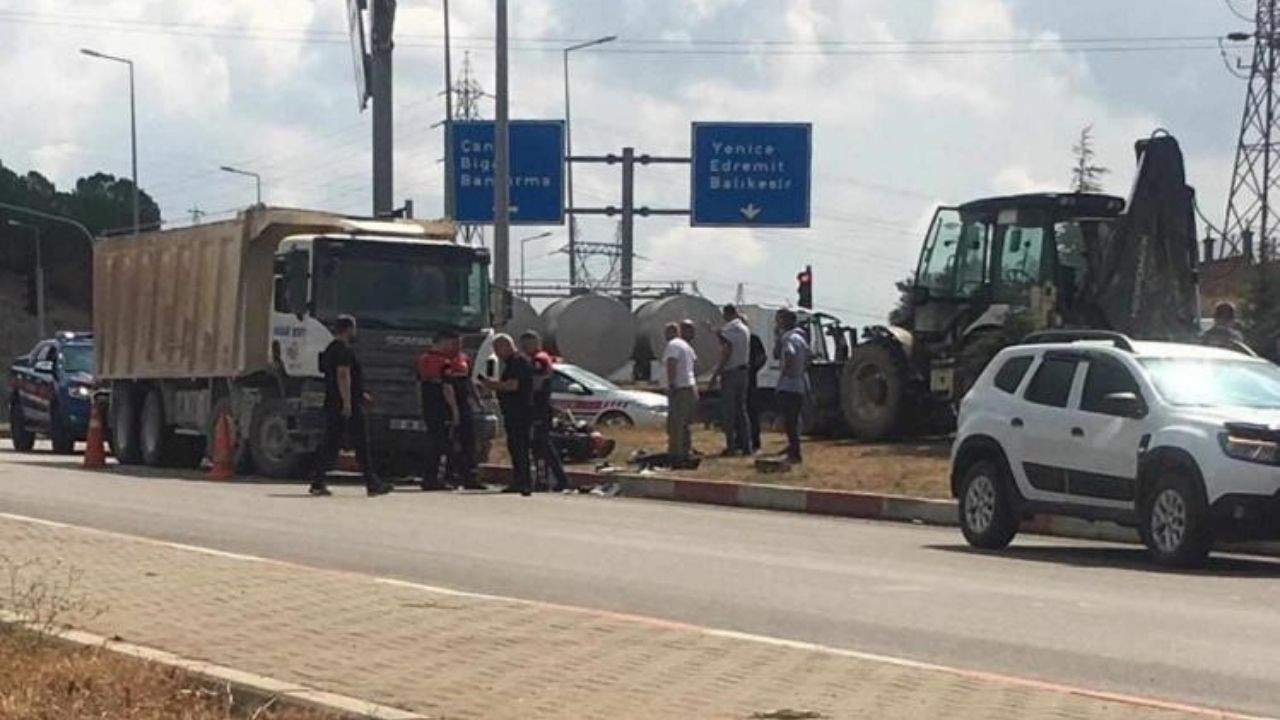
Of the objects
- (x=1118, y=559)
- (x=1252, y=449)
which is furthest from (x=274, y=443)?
(x=1252, y=449)

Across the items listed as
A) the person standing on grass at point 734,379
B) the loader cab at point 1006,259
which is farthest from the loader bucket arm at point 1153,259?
the person standing on grass at point 734,379

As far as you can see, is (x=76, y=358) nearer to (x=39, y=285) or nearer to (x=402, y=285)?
(x=402, y=285)

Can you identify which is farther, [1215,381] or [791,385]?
[791,385]

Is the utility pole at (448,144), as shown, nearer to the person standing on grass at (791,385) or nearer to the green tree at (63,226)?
the person standing on grass at (791,385)

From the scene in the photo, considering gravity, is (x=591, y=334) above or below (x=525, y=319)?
below

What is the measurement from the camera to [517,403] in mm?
24281

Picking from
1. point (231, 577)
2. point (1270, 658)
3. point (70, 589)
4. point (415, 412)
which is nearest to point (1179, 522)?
point (1270, 658)

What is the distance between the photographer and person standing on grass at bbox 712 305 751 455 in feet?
87.0

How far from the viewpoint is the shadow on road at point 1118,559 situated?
54.7 feet

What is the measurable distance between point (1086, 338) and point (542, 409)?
7.66 meters

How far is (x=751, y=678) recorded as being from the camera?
9797mm

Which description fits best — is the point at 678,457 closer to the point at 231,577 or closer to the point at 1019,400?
the point at 1019,400

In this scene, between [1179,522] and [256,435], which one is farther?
[256,435]

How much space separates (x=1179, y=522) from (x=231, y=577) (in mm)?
7068
